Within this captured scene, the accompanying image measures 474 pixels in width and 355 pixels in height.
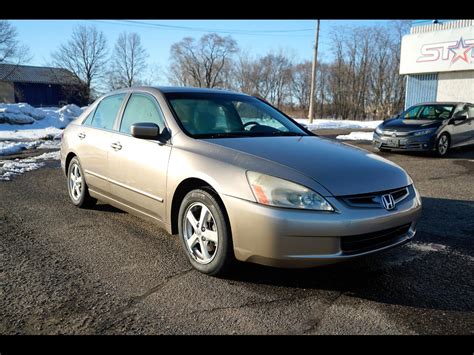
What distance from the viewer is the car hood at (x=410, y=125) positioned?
10211 mm

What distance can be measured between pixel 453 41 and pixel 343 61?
1294 inches

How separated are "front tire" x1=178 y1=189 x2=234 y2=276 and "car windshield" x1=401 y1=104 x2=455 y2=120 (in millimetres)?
9750

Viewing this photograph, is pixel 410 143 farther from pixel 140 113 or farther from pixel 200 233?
pixel 200 233

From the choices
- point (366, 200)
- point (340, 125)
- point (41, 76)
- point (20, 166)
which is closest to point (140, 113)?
point (366, 200)

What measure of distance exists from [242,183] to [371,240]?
1.06 metres

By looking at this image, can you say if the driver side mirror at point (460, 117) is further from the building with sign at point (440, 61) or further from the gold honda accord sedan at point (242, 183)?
the building with sign at point (440, 61)

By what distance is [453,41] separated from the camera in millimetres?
18531

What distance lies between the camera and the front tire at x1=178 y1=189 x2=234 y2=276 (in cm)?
302

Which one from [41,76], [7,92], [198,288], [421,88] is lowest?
[198,288]

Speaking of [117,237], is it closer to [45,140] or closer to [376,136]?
[376,136]

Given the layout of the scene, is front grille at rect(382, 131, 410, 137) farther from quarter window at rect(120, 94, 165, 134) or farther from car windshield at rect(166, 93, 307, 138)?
quarter window at rect(120, 94, 165, 134)

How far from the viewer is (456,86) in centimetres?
1923

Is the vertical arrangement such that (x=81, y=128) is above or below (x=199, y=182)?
above
